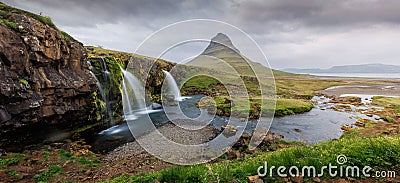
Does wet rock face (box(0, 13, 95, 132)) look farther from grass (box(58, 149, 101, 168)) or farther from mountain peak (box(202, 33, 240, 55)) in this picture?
mountain peak (box(202, 33, 240, 55))

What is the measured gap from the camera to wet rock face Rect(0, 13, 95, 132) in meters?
15.0

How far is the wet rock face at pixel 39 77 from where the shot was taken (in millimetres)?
14984

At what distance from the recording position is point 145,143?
1964 cm

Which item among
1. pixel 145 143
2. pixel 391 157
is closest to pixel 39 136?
pixel 145 143

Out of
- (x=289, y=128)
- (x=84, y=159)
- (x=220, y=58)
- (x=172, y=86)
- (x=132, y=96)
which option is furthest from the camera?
(x=172, y=86)

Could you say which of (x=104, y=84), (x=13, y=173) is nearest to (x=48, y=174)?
(x=13, y=173)

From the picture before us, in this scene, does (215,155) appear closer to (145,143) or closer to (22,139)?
(145,143)

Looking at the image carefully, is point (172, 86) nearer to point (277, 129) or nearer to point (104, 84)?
point (104, 84)

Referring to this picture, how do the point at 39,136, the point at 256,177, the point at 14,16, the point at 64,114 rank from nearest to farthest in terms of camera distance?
the point at 256,177 < the point at 14,16 < the point at 39,136 < the point at 64,114

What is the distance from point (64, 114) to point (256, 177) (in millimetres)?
21413

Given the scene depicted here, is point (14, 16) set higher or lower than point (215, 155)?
higher
